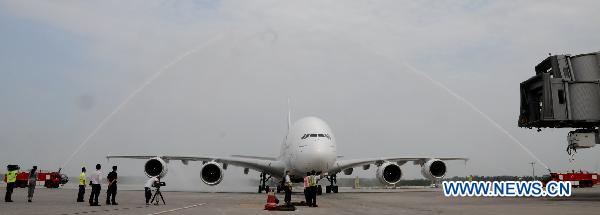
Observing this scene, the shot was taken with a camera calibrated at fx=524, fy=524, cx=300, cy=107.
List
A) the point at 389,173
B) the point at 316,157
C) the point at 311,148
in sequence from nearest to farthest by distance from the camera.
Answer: the point at 316,157 < the point at 311,148 < the point at 389,173

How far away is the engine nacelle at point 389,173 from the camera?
35.7 m

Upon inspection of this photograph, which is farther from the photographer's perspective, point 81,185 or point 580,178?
point 580,178

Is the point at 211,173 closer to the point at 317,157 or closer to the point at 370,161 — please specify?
the point at 317,157

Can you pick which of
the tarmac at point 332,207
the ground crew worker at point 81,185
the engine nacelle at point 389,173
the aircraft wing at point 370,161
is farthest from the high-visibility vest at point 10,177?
the engine nacelle at point 389,173

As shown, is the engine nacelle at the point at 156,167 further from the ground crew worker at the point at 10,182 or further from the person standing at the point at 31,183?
the ground crew worker at the point at 10,182

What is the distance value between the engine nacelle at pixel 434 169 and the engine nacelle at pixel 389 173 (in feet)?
6.43

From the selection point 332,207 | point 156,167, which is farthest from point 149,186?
point 156,167

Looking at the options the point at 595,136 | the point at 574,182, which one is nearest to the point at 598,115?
the point at 595,136

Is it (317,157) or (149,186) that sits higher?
(317,157)

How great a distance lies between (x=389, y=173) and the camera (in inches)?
1426

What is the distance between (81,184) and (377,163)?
22.2 m

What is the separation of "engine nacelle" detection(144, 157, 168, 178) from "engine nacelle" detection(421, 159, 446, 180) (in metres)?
17.9

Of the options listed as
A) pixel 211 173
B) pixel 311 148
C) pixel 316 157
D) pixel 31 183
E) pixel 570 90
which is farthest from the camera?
pixel 211 173

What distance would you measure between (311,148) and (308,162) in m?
0.85
